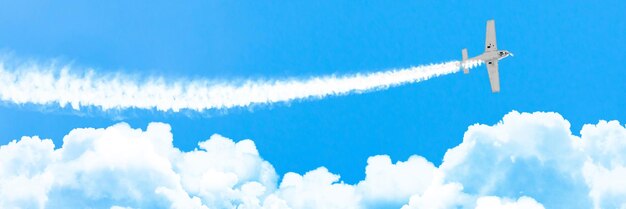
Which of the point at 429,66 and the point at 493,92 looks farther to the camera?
the point at 493,92

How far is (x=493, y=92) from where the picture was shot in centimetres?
11488

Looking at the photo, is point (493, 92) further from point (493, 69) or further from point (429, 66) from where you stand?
point (429, 66)

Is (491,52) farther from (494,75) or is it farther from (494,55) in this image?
(494,75)

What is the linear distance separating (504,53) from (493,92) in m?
6.95

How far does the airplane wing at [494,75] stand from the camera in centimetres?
11100

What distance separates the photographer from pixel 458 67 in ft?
346

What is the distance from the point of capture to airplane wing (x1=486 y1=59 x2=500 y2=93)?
111000 mm

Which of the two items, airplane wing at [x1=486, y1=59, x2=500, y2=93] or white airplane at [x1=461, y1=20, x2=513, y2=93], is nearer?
white airplane at [x1=461, y1=20, x2=513, y2=93]

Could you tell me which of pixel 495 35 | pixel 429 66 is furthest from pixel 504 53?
pixel 429 66

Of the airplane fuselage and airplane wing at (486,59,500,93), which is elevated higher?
airplane wing at (486,59,500,93)

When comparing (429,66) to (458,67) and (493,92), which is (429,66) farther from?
(493,92)

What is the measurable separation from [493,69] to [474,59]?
600 cm

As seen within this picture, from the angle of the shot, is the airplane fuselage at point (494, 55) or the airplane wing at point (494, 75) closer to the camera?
the airplane fuselage at point (494, 55)

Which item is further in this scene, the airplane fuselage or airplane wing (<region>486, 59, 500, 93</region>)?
airplane wing (<region>486, 59, 500, 93</region>)
